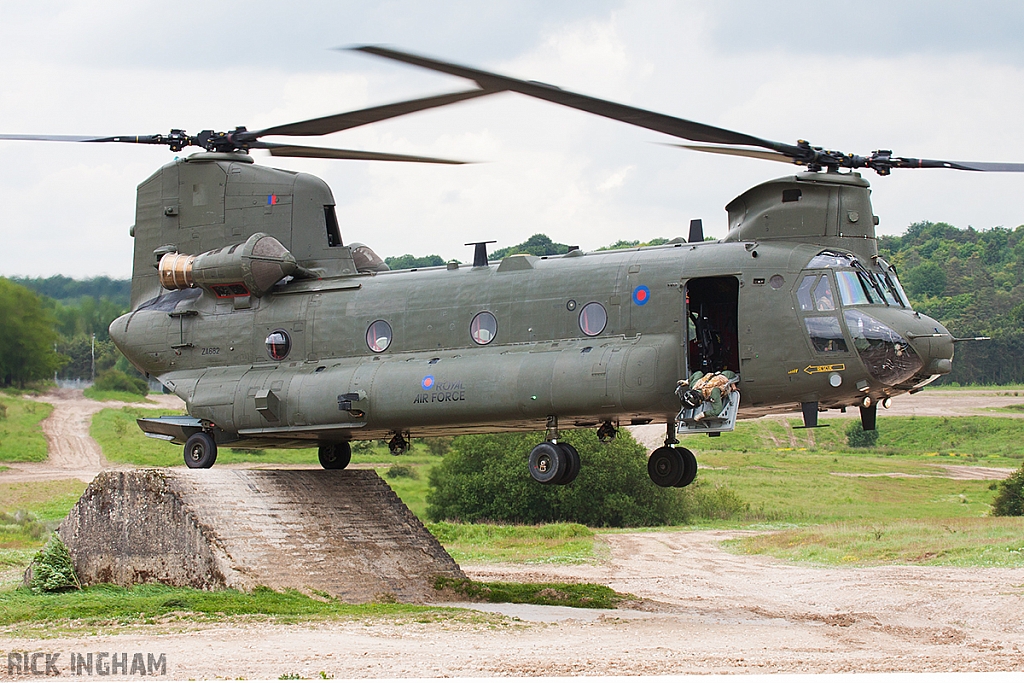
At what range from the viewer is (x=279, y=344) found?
19.9 meters

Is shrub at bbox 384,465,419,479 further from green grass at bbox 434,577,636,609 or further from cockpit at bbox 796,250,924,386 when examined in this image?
cockpit at bbox 796,250,924,386

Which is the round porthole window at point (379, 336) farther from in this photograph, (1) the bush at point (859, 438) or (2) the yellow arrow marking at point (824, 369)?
(1) the bush at point (859, 438)

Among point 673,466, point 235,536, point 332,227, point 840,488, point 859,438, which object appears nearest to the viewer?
point 673,466

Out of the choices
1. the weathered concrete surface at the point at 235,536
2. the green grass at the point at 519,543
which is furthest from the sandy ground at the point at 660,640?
the green grass at the point at 519,543

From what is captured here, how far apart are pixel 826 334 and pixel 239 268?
9703 millimetres

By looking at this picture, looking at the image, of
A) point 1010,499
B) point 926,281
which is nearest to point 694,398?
point 1010,499

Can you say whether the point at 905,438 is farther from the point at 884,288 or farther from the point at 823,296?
the point at 823,296

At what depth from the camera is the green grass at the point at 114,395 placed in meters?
41.8

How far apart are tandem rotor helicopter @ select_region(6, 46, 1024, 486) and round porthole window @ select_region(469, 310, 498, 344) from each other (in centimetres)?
3

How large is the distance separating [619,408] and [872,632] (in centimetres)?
617

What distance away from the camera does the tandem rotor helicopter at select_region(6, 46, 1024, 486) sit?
53.4 ft

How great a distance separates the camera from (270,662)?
13430 mm

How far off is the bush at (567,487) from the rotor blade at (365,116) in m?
28.5

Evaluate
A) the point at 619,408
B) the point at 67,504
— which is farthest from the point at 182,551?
the point at 67,504
